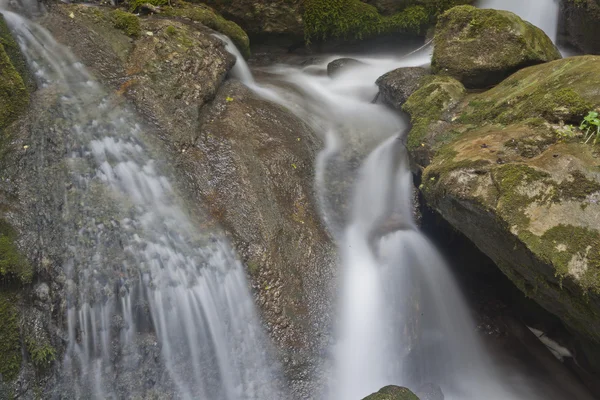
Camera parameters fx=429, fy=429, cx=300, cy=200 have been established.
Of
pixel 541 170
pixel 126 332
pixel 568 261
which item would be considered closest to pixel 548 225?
pixel 568 261

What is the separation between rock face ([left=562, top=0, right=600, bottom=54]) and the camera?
22.6 ft

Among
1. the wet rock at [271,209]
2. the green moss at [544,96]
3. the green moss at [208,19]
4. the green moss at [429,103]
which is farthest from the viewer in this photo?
the green moss at [208,19]

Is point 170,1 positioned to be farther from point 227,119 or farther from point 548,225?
point 548,225

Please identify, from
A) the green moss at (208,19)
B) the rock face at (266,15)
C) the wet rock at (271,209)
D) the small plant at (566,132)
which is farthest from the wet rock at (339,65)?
the small plant at (566,132)

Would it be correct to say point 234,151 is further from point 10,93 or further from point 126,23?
point 126,23

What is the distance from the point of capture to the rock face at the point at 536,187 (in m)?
3.13

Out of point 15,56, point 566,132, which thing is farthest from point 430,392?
point 15,56

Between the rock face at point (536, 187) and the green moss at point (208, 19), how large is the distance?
4.24m

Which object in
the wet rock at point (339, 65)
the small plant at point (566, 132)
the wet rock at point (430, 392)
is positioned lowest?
the wet rock at point (430, 392)

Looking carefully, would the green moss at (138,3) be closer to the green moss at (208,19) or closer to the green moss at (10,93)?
the green moss at (208,19)

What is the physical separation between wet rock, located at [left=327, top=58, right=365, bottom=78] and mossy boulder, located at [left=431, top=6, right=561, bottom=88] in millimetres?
2329

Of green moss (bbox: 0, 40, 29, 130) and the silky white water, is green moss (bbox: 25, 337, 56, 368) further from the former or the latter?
the silky white water

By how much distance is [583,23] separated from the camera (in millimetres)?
7191

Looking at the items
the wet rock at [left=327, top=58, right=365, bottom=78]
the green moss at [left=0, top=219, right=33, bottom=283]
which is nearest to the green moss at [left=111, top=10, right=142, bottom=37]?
the green moss at [left=0, top=219, right=33, bottom=283]
